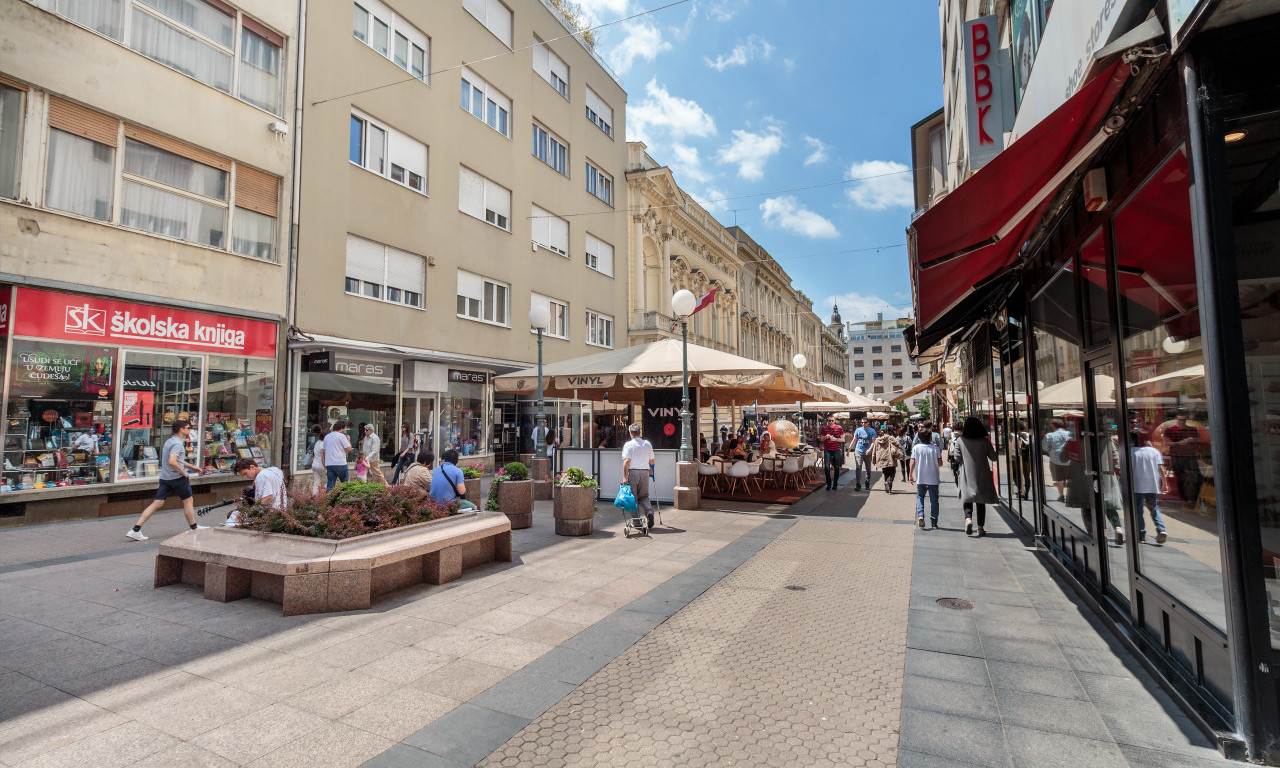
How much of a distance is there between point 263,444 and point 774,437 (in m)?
11.7

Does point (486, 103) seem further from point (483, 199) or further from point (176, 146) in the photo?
point (176, 146)

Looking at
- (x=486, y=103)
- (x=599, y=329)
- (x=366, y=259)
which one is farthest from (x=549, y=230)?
(x=366, y=259)

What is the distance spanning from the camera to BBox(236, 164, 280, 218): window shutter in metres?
13.3

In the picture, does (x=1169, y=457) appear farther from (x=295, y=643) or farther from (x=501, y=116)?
(x=501, y=116)

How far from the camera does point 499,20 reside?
21.2m

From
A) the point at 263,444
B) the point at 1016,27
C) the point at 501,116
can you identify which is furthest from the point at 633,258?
the point at 1016,27

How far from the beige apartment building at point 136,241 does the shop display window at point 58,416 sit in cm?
2

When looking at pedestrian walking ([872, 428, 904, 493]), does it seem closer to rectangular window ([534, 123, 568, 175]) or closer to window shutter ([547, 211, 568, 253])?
window shutter ([547, 211, 568, 253])

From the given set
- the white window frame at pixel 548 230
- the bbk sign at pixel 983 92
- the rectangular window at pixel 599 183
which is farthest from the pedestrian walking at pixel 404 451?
the rectangular window at pixel 599 183

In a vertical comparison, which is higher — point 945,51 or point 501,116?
point 945,51

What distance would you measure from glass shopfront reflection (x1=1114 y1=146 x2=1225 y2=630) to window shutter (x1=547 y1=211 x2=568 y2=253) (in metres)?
20.7

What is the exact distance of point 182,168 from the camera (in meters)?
12.4

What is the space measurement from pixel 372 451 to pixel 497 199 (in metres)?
10.0

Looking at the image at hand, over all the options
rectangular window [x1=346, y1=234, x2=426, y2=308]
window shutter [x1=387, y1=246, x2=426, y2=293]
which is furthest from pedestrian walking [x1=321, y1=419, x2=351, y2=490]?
window shutter [x1=387, y1=246, x2=426, y2=293]
